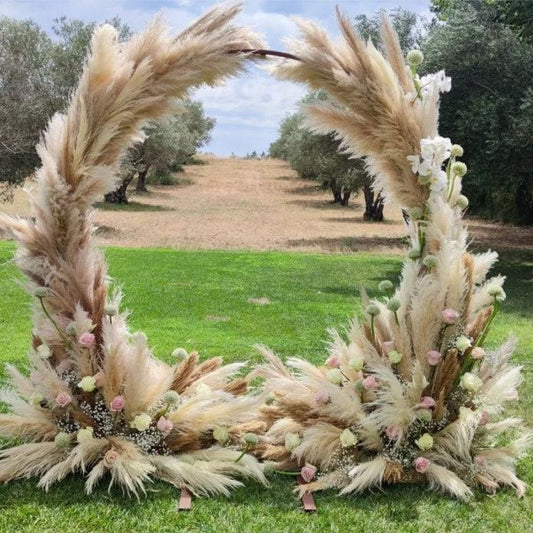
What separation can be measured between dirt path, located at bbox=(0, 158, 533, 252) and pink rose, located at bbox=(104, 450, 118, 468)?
514 inches

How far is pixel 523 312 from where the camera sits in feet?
37.3

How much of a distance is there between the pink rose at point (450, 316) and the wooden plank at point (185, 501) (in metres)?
1.70

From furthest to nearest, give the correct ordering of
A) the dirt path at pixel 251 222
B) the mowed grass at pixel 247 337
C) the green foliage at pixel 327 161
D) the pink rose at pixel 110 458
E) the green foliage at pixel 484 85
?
1. the green foliage at pixel 327 161
2. the dirt path at pixel 251 222
3. the green foliage at pixel 484 85
4. the pink rose at pixel 110 458
5. the mowed grass at pixel 247 337

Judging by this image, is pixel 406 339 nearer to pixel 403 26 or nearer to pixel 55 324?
pixel 55 324

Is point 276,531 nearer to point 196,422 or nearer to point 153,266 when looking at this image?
point 196,422

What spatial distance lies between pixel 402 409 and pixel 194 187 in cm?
4147

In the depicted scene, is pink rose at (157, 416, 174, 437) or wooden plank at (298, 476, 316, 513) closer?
wooden plank at (298, 476, 316, 513)

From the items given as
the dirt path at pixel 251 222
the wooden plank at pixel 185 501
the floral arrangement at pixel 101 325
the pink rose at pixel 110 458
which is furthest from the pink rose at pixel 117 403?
the dirt path at pixel 251 222

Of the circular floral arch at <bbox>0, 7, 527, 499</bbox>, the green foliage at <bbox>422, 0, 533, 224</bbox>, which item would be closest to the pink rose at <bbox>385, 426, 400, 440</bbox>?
the circular floral arch at <bbox>0, 7, 527, 499</bbox>

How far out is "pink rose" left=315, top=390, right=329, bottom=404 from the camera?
12.8 feet

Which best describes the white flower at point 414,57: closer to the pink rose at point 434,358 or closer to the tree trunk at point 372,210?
the pink rose at point 434,358

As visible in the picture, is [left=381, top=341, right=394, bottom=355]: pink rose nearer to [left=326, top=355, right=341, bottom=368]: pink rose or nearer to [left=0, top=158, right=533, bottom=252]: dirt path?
[left=326, top=355, right=341, bottom=368]: pink rose

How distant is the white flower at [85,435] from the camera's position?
3.62m

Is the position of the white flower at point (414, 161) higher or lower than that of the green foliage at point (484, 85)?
lower
